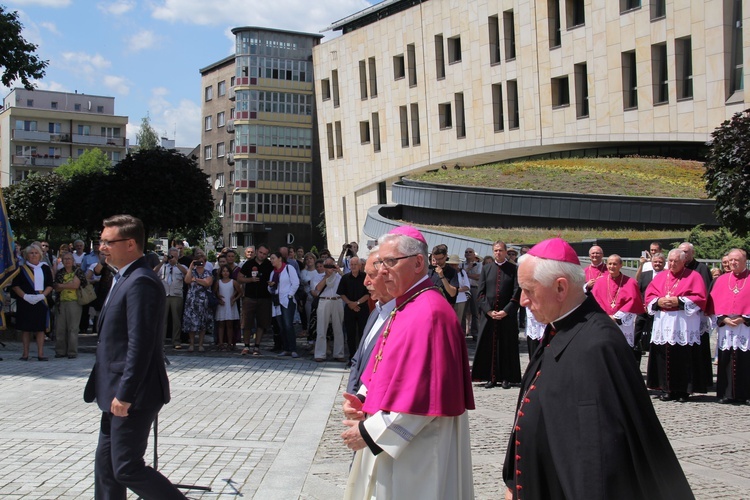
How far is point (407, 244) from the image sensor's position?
4375mm

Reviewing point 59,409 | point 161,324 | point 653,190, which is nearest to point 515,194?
point 653,190

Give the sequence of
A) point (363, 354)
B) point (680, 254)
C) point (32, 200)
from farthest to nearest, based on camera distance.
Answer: point (32, 200) < point (680, 254) < point (363, 354)

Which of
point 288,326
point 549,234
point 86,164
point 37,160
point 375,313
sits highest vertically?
point 37,160

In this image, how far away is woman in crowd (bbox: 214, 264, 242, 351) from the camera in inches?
625

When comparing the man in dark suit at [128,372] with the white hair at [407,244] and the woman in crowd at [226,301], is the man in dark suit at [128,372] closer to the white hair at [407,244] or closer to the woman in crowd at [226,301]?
the white hair at [407,244]

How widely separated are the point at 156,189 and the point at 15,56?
17.0ft

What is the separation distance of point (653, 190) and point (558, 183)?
12.9 feet

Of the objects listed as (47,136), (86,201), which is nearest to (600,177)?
(86,201)

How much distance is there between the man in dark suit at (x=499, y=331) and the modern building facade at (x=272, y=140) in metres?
61.7

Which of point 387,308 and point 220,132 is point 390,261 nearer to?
point 387,308

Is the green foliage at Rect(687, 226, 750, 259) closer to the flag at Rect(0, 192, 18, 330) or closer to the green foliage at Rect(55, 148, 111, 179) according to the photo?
the flag at Rect(0, 192, 18, 330)

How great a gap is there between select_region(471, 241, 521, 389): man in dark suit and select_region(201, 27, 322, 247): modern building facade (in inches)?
2428

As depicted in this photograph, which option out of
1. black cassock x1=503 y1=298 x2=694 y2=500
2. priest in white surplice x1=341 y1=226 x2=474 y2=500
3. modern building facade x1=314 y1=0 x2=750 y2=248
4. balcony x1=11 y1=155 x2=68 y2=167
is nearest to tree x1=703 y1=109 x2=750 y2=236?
priest in white surplice x1=341 y1=226 x2=474 y2=500

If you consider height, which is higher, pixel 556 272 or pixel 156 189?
pixel 156 189
